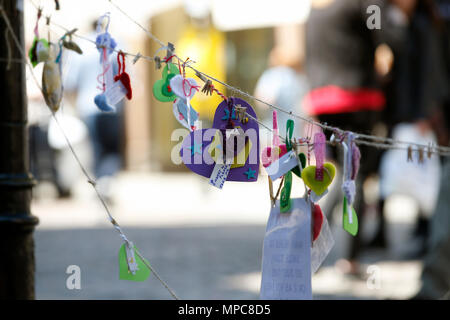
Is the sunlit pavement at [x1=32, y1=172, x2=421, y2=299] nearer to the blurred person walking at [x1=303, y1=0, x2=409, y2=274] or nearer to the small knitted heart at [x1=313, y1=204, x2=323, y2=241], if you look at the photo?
the small knitted heart at [x1=313, y1=204, x2=323, y2=241]

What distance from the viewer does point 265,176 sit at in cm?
266

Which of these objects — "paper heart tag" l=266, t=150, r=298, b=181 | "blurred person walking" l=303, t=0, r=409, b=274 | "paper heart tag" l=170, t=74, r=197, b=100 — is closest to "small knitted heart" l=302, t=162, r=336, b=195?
"paper heart tag" l=266, t=150, r=298, b=181

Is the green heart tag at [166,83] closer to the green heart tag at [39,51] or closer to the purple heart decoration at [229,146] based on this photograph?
the purple heart decoration at [229,146]

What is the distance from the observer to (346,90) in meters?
4.29

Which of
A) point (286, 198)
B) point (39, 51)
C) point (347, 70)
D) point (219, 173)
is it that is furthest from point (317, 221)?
point (347, 70)

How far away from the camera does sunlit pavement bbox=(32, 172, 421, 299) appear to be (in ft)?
12.6

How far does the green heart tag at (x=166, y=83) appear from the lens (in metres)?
1.71

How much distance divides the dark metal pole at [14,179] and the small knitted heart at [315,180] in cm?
87

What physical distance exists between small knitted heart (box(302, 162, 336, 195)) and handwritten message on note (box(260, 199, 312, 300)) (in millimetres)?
61

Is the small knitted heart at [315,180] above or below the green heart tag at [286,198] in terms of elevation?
above

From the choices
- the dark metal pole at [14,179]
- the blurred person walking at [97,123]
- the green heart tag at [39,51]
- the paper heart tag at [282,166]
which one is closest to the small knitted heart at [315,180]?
the paper heart tag at [282,166]

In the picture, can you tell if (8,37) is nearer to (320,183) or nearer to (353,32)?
(320,183)

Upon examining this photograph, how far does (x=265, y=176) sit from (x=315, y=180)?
1007 millimetres
